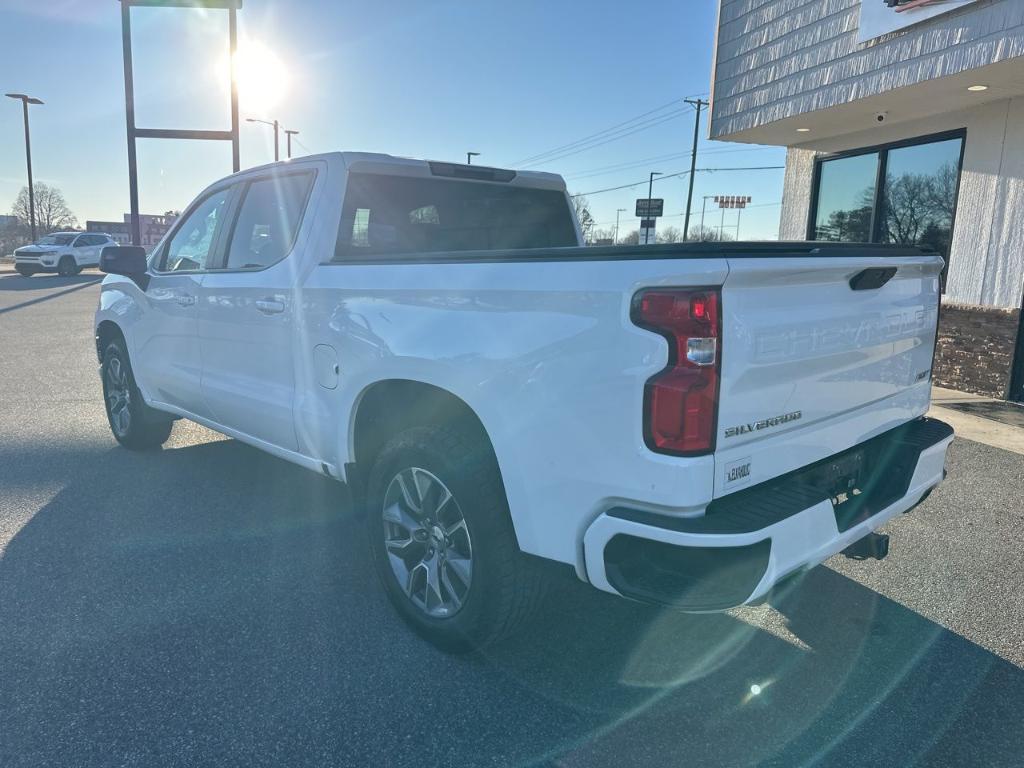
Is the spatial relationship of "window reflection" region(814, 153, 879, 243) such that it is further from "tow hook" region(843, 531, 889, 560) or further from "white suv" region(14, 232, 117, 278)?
"white suv" region(14, 232, 117, 278)

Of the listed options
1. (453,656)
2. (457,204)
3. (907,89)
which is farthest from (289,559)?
(907,89)

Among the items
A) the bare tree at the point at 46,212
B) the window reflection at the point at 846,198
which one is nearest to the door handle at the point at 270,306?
the window reflection at the point at 846,198

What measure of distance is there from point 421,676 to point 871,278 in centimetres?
217

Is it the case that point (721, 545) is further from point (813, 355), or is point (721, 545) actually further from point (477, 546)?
point (477, 546)

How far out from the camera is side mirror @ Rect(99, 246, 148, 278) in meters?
4.71

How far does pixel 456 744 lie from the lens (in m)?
2.35

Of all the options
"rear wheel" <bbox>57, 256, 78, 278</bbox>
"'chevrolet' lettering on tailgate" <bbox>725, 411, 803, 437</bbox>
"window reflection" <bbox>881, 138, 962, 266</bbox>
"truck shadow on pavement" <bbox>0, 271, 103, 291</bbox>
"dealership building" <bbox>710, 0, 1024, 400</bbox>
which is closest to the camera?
"'chevrolet' lettering on tailgate" <bbox>725, 411, 803, 437</bbox>

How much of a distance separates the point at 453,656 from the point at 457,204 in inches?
96.6

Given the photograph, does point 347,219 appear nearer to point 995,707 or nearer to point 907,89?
point 995,707

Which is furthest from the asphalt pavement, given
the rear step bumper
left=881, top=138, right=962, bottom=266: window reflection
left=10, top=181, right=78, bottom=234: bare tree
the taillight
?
left=10, top=181, right=78, bottom=234: bare tree

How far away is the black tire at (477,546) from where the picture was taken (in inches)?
99.8

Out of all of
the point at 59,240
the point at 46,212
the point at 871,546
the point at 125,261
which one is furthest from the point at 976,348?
the point at 46,212

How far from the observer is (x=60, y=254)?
2883cm

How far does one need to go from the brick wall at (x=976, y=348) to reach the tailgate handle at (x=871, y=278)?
228 inches
